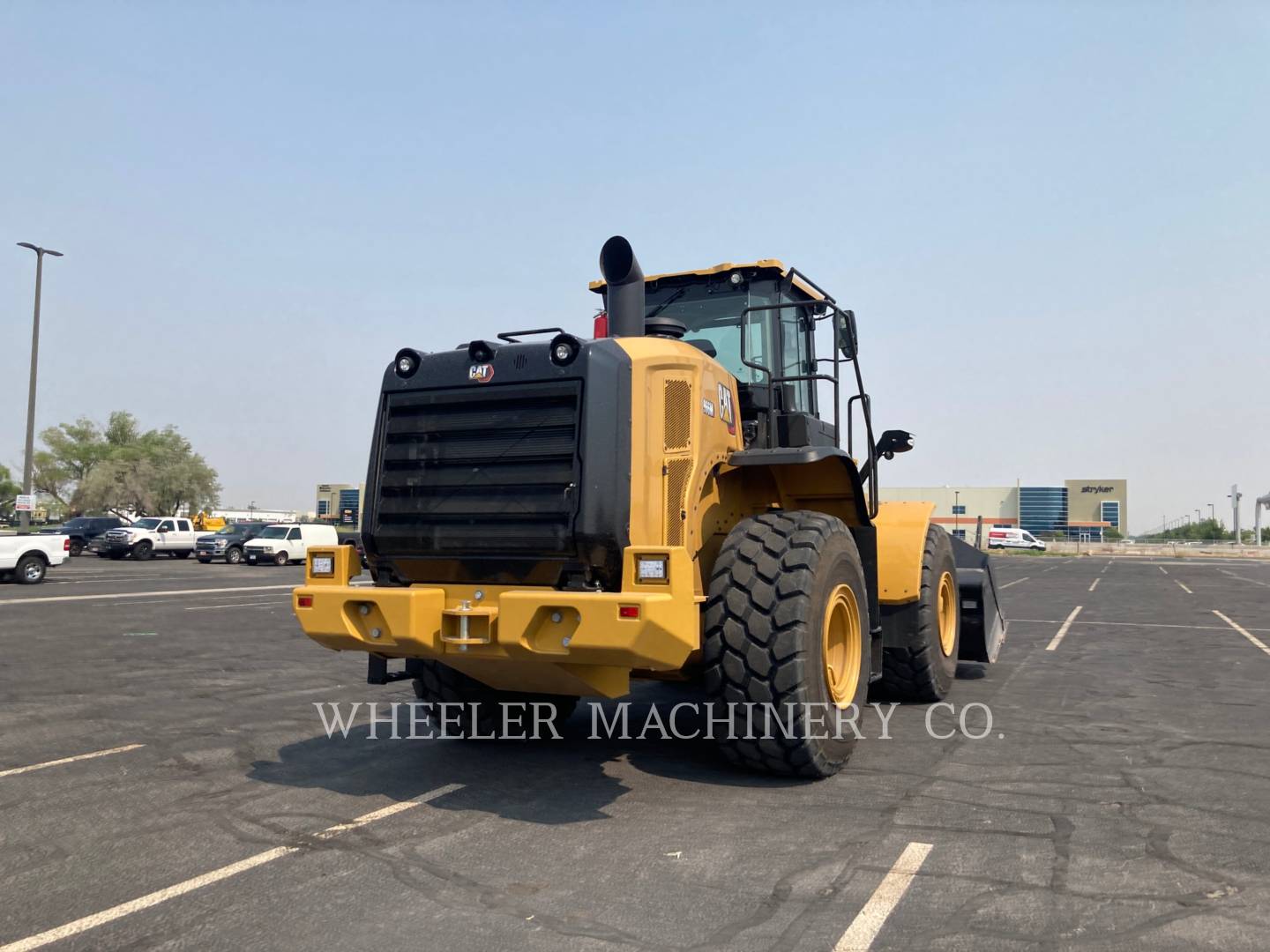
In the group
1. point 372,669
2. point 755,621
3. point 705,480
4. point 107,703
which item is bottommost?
point 107,703

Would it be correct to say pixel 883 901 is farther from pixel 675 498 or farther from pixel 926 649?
pixel 926 649

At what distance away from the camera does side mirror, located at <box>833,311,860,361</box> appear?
6.76 meters

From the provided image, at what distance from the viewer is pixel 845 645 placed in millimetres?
6391

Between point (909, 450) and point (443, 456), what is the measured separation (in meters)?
3.90

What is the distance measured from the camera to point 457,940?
3.52 m

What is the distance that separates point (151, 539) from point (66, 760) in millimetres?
37810

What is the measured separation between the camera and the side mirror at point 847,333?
6.76 metres

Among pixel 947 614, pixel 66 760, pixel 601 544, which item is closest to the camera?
pixel 601 544

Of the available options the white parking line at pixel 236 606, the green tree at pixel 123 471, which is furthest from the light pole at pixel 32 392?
the green tree at pixel 123 471

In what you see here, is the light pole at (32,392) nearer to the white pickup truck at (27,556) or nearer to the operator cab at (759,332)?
the white pickup truck at (27,556)

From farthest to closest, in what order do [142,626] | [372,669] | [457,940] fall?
[142,626] < [372,669] < [457,940]

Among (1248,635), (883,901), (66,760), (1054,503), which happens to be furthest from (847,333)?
(1054,503)

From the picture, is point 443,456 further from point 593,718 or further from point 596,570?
point 593,718

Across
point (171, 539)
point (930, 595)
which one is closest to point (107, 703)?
point (930, 595)
